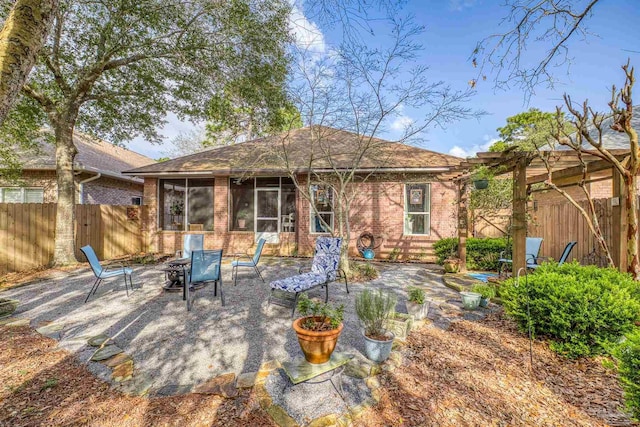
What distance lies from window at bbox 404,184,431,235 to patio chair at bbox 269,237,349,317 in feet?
16.4

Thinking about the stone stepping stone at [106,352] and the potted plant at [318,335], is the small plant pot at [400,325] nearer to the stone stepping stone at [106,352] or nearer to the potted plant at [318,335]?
the potted plant at [318,335]

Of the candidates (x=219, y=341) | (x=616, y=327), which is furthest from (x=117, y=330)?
(x=616, y=327)

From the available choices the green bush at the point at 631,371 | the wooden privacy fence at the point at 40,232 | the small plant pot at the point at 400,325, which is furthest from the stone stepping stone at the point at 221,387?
the wooden privacy fence at the point at 40,232

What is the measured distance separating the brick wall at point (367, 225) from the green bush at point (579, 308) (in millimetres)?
6057

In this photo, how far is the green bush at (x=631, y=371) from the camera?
200cm

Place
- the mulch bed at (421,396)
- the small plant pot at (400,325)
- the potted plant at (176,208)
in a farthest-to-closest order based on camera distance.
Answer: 1. the potted plant at (176,208)
2. the small plant pot at (400,325)
3. the mulch bed at (421,396)

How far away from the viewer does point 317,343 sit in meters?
2.77

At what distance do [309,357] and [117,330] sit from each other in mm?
2905

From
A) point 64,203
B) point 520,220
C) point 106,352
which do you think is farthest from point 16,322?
point 520,220

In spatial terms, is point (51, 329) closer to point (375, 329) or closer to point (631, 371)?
point (375, 329)

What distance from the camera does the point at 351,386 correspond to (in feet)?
8.81

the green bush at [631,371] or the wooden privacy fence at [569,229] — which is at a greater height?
the wooden privacy fence at [569,229]

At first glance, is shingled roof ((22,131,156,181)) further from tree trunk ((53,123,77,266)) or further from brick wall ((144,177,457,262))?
brick wall ((144,177,457,262))

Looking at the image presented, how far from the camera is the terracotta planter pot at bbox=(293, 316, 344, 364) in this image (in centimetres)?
276
